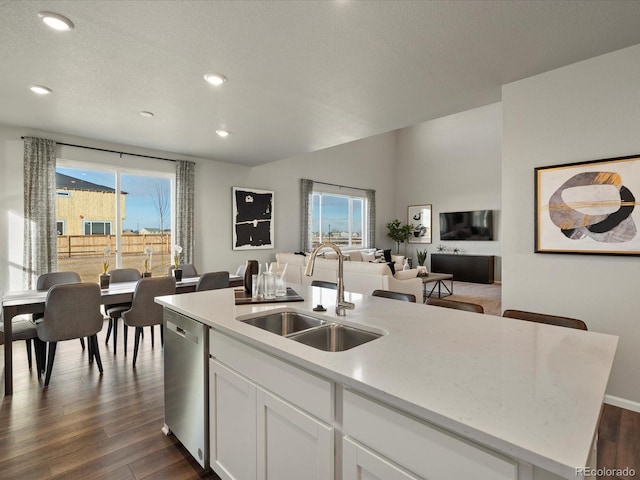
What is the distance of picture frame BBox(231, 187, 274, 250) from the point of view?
253 inches

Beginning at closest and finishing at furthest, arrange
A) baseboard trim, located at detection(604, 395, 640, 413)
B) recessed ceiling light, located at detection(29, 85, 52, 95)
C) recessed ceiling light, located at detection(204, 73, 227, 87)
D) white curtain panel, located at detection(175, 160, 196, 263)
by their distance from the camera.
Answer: baseboard trim, located at detection(604, 395, 640, 413) < recessed ceiling light, located at detection(204, 73, 227, 87) < recessed ceiling light, located at detection(29, 85, 52, 95) < white curtain panel, located at detection(175, 160, 196, 263)

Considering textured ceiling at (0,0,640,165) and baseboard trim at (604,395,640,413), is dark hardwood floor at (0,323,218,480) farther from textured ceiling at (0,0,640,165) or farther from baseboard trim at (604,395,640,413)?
baseboard trim at (604,395,640,413)

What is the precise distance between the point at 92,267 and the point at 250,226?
2712 mm

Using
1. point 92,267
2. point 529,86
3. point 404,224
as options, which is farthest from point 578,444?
point 404,224

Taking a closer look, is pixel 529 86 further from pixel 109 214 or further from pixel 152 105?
pixel 109 214

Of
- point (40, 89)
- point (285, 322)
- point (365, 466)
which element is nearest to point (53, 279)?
point (40, 89)

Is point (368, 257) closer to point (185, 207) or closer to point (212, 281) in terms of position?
point (185, 207)

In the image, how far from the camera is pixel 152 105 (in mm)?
3387

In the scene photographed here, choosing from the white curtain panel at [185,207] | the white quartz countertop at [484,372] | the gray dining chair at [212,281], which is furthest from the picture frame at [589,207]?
the white curtain panel at [185,207]

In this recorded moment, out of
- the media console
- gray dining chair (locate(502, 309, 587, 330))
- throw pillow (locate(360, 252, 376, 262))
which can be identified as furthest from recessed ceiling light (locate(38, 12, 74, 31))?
the media console

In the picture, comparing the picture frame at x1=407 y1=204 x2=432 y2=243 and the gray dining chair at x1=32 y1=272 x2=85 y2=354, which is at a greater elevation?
the picture frame at x1=407 y1=204 x2=432 y2=243

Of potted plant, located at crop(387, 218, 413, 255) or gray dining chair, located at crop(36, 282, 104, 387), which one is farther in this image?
potted plant, located at crop(387, 218, 413, 255)

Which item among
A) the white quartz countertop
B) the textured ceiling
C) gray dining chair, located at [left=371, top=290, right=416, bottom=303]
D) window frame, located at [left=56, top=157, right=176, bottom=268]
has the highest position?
the textured ceiling

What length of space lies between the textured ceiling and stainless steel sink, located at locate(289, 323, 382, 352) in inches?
71.6
